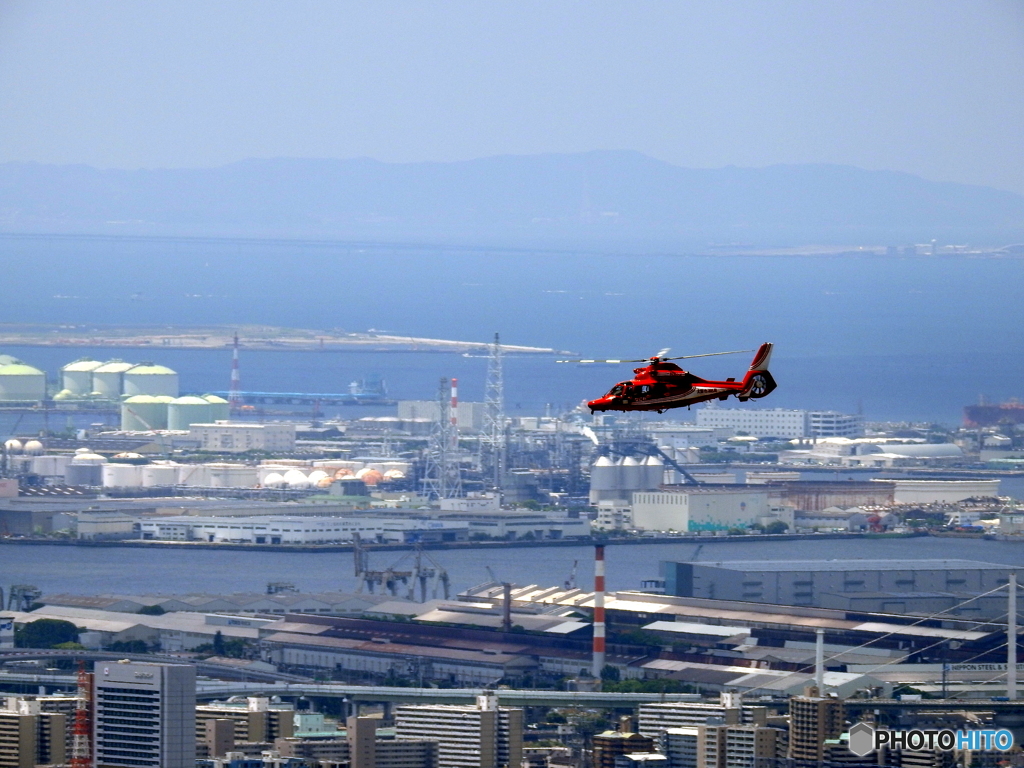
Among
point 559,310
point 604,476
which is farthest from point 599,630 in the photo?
point 559,310

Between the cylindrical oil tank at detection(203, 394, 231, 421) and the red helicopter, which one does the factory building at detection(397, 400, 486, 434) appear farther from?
the red helicopter

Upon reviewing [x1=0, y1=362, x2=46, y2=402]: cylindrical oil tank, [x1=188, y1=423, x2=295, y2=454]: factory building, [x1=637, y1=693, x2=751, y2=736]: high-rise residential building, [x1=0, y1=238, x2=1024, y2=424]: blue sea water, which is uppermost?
[x1=0, y1=238, x2=1024, y2=424]: blue sea water

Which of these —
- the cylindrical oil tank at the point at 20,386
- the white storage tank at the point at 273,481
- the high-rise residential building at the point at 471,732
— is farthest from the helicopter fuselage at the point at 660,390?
the cylindrical oil tank at the point at 20,386

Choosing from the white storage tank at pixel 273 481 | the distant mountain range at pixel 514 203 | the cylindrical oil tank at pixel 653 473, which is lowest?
the white storage tank at pixel 273 481

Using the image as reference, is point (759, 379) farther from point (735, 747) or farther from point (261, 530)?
point (261, 530)

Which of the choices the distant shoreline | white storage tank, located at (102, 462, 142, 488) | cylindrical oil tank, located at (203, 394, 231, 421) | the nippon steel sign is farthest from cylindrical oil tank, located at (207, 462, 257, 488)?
the nippon steel sign

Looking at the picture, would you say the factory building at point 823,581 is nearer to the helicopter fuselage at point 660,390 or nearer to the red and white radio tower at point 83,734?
the red and white radio tower at point 83,734
